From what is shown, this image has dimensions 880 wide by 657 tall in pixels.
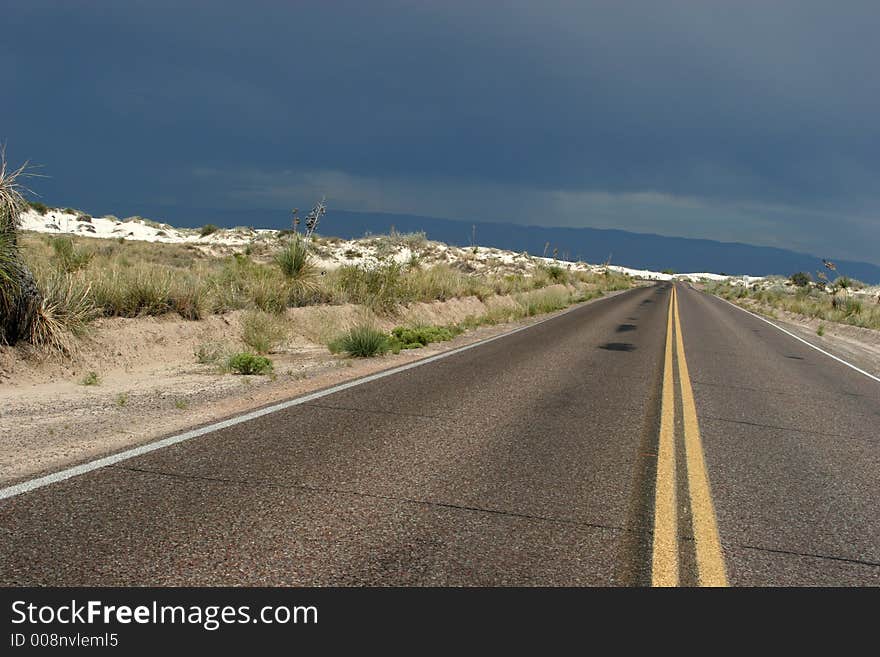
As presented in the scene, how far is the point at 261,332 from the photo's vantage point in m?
12.5

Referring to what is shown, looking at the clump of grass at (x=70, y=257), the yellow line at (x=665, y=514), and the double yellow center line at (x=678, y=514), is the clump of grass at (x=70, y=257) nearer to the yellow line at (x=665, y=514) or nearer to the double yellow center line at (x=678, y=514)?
the yellow line at (x=665, y=514)

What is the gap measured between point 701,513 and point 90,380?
8.19 meters

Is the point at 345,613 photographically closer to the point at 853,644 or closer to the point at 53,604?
the point at 53,604

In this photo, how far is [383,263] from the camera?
19.4m

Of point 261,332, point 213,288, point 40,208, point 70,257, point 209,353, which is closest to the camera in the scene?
point 209,353

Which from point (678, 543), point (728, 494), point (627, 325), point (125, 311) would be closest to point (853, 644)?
point (678, 543)

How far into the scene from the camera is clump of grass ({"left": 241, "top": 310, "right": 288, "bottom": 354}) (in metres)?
12.2

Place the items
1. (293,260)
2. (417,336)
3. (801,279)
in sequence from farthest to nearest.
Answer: (801,279)
(293,260)
(417,336)

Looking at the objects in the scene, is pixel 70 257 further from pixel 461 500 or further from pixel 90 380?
pixel 461 500

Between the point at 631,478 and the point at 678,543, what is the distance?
1328 mm

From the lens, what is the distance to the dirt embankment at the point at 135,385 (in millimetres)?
5633

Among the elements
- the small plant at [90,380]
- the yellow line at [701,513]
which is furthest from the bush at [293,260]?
the yellow line at [701,513]

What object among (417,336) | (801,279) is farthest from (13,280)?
(801,279)

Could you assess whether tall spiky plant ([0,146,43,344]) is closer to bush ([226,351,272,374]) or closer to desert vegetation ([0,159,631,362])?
desert vegetation ([0,159,631,362])
